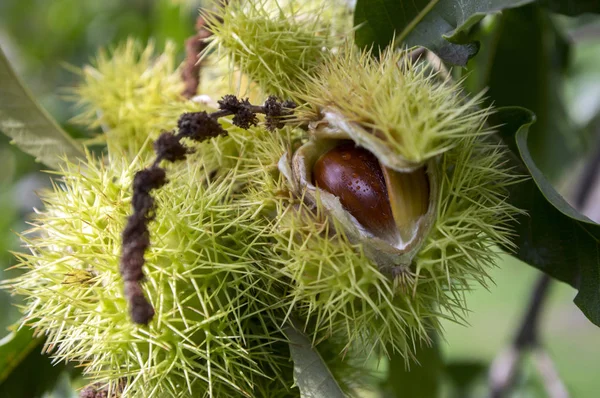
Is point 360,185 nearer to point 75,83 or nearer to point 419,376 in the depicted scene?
point 419,376

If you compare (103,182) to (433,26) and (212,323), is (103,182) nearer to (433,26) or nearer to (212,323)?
(212,323)

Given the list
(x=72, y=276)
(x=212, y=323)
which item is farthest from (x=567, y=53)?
(x=72, y=276)

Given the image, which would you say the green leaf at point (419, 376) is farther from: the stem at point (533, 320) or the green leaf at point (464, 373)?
the green leaf at point (464, 373)

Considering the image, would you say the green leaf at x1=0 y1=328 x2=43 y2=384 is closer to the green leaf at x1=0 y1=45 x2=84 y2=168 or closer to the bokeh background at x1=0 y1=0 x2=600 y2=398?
the bokeh background at x1=0 y1=0 x2=600 y2=398

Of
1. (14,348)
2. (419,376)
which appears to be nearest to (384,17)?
(419,376)

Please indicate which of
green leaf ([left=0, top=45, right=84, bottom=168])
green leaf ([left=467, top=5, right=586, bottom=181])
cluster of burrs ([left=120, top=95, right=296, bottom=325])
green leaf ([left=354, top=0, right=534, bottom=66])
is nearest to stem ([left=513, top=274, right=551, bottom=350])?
green leaf ([left=467, top=5, right=586, bottom=181])
